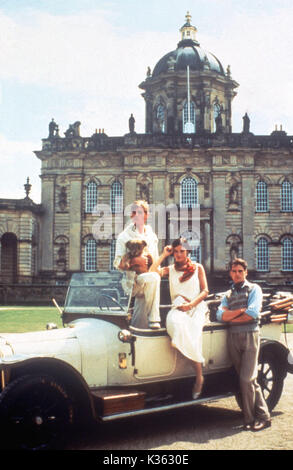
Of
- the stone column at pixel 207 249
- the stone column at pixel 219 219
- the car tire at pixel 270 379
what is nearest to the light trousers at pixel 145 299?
the car tire at pixel 270 379

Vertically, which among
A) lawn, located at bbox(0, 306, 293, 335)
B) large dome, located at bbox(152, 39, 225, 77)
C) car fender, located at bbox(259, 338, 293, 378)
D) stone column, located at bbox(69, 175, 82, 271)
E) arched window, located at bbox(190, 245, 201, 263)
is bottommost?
lawn, located at bbox(0, 306, 293, 335)

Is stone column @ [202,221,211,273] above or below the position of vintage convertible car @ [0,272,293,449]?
above

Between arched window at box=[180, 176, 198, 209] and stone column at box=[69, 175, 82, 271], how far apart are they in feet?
27.2

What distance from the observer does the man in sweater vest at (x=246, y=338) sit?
724 cm

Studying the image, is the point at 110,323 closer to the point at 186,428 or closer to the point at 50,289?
the point at 186,428

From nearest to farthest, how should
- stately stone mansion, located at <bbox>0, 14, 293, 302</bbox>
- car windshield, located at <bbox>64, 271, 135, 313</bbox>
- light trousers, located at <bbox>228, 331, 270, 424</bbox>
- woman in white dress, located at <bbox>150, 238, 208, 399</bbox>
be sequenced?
woman in white dress, located at <bbox>150, 238, 208, 399</bbox>, car windshield, located at <bbox>64, 271, 135, 313</bbox>, light trousers, located at <bbox>228, 331, 270, 424</bbox>, stately stone mansion, located at <bbox>0, 14, 293, 302</bbox>

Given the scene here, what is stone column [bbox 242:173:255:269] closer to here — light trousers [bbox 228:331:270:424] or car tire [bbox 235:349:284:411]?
car tire [bbox 235:349:284:411]

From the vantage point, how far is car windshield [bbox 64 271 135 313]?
707 cm

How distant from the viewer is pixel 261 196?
47.0 meters

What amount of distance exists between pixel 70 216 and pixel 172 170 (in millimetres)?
9030

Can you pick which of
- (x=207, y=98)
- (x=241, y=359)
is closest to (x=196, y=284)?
(x=241, y=359)

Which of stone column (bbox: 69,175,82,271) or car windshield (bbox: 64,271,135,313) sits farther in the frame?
stone column (bbox: 69,175,82,271)

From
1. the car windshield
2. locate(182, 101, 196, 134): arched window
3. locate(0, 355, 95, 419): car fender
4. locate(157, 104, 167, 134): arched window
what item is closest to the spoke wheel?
the car windshield

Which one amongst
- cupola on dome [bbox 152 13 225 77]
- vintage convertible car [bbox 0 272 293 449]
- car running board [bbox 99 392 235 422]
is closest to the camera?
vintage convertible car [bbox 0 272 293 449]
